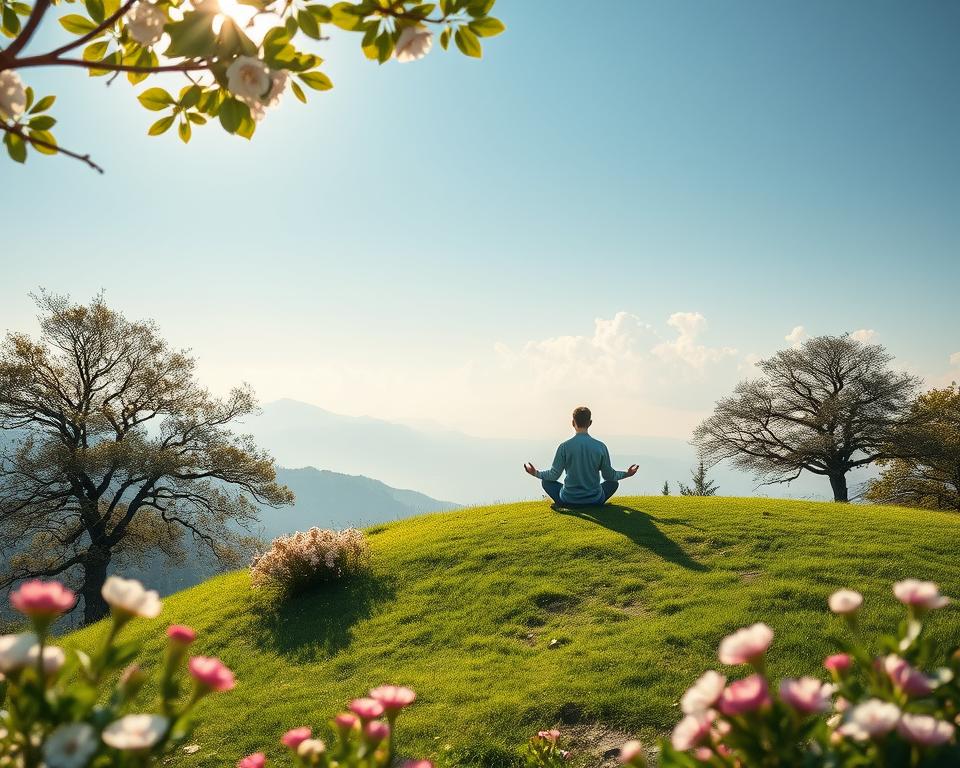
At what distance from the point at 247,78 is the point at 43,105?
66.8 inches

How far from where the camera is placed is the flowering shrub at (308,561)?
1152 centimetres

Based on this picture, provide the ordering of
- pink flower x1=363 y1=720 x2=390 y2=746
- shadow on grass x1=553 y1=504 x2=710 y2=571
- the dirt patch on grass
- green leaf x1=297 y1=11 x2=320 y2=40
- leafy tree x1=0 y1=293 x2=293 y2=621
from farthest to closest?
leafy tree x1=0 y1=293 x2=293 y2=621
shadow on grass x1=553 y1=504 x2=710 y2=571
the dirt patch on grass
green leaf x1=297 y1=11 x2=320 y2=40
pink flower x1=363 y1=720 x2=390 y2=746

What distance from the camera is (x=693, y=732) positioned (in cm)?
165

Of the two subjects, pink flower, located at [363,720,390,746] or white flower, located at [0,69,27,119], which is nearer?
pink flower, located at [363,720,390,746]

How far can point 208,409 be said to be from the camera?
26.9 meters

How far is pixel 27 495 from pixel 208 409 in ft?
24.8

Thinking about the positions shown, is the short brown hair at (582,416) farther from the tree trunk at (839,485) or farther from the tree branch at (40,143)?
the tree trunk at (839,485)

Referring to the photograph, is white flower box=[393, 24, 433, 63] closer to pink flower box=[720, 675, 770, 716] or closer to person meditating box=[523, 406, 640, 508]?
pink flower box=[720, 675, 770, 716]

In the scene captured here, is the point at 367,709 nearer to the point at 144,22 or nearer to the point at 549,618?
the point at 144,22

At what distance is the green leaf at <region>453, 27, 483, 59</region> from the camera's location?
296 centimetres

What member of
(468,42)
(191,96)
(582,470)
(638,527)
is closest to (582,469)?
(582,470)

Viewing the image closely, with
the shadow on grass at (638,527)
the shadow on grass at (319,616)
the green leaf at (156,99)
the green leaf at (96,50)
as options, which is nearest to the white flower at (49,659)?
the green leaf at (156,99)

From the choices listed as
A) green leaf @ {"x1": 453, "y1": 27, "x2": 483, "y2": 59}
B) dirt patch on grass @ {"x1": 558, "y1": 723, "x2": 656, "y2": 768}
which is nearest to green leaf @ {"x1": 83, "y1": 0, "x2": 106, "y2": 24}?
green leaf @ {"x1": 453, "y1": 27, "x2": 483, "y2": 59}

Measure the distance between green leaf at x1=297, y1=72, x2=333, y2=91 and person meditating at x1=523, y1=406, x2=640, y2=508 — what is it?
12082mm
